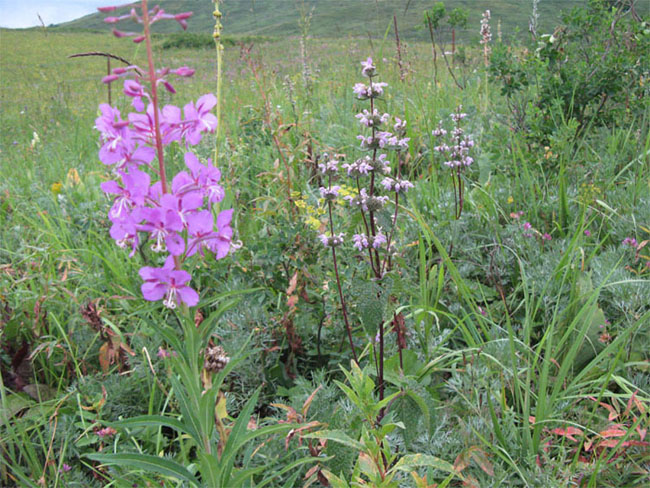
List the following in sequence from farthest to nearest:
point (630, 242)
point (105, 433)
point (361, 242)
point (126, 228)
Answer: point (630, 242), point (361, 242), point (105, 433), point (126, 228)

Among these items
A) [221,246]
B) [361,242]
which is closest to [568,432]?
[361,242]

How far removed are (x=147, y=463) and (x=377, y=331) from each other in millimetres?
754

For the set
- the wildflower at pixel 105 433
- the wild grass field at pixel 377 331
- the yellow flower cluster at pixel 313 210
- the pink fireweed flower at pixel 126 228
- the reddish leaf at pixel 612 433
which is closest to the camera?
the pink fireweed flower at pixel 126 228

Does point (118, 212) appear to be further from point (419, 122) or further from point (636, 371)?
point (419, 122)

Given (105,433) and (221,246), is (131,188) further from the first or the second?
(105,433)

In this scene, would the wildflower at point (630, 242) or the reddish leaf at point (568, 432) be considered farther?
the wildflower at point (630, 242)

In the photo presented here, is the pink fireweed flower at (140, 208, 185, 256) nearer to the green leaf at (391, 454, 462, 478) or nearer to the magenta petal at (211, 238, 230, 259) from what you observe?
the magenta petal at (211, 238, 230, 259)

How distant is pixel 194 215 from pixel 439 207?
2.06m

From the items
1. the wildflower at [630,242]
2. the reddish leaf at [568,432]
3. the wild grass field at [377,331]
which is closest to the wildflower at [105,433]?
the wild grass field at [377,331]

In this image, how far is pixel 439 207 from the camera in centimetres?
275

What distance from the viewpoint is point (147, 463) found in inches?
38.2

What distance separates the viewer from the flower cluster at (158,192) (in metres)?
A: 0.88

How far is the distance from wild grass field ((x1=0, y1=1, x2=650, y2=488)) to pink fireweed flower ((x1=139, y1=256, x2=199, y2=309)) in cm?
4

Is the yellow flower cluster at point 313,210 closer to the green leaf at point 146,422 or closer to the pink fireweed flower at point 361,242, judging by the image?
the pink fireweed flower at point 361,242
